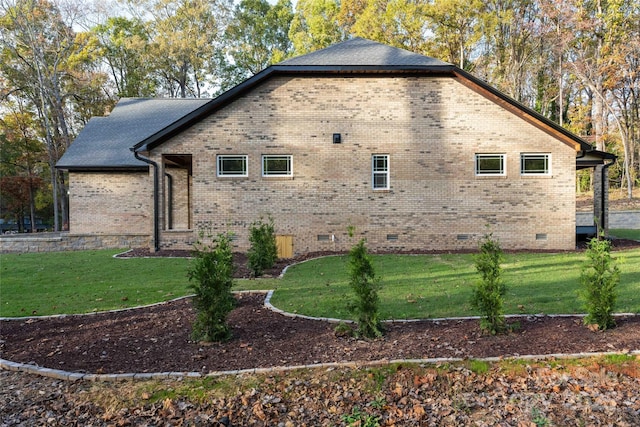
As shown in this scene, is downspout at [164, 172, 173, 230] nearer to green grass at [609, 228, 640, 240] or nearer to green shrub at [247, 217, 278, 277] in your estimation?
green shrub at [247, 217, 278, 277]

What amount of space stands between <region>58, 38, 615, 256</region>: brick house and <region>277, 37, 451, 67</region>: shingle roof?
0.14m

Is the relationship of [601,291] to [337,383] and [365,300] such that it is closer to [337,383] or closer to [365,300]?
[365,300]

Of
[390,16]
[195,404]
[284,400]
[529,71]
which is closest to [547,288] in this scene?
[284,400]

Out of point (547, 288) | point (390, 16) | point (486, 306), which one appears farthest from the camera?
point (390, 16)

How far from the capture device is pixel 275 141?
14.6 meters

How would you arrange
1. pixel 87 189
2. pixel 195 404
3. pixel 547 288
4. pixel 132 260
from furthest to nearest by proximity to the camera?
pixel 87 189
pixel 132 260
pixel 547 288
pixel 195 404

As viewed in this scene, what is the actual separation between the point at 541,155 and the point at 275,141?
8.87 meters

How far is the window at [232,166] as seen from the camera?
14672mm

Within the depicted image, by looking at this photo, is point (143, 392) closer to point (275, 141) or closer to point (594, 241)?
point (594, 241)

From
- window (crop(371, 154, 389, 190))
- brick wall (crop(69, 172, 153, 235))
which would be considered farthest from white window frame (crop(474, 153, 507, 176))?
brick wall (crop(69, 172, 153, 235))

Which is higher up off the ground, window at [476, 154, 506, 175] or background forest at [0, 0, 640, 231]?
background forest at [0, 0, 640, 231]

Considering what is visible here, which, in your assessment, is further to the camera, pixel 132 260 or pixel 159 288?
pixel 132 260

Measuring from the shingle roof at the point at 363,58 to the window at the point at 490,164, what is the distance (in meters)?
3.30

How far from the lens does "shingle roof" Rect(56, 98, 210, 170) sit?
1830 cm
